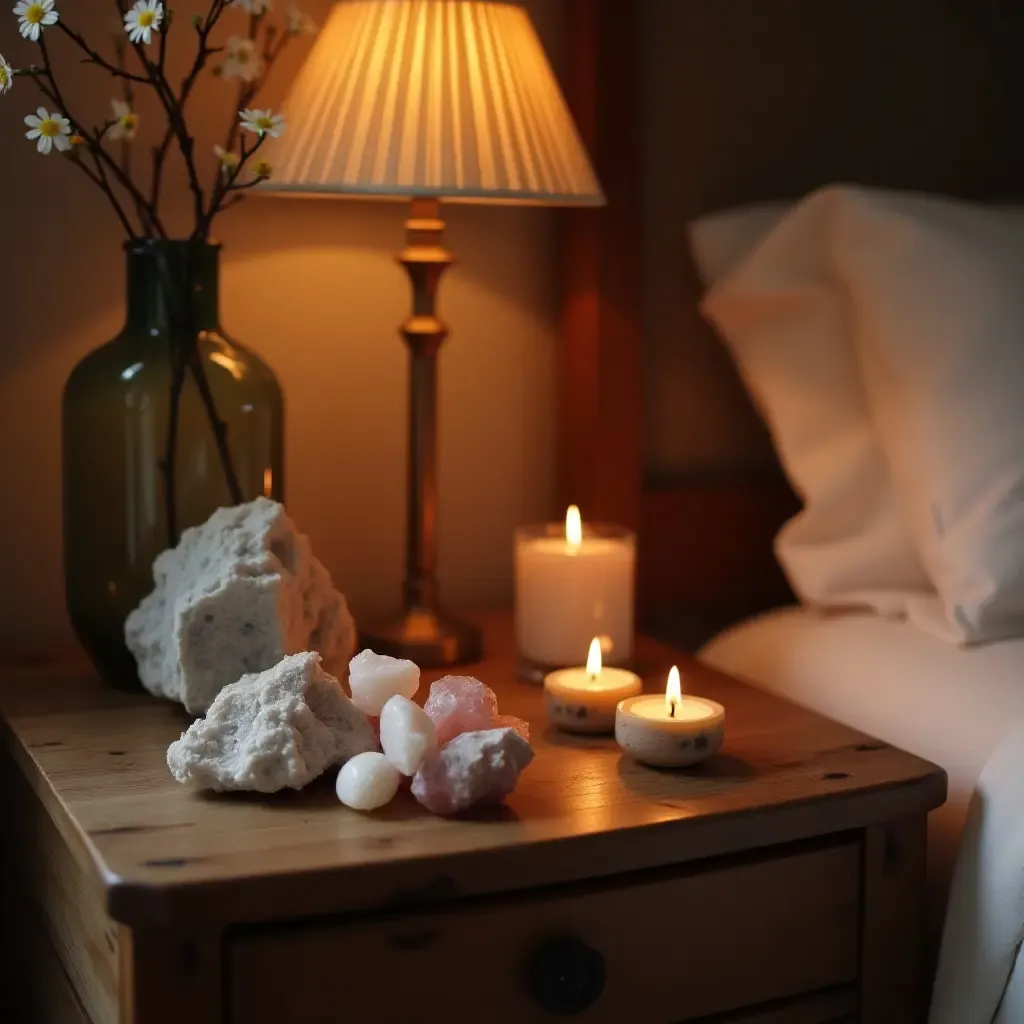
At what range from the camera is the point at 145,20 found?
971mm

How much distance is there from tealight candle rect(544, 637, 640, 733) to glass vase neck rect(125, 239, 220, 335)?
15.5 inches

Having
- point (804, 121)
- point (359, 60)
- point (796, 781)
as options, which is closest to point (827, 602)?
point (796, 781)

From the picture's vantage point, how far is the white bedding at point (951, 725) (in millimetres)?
926

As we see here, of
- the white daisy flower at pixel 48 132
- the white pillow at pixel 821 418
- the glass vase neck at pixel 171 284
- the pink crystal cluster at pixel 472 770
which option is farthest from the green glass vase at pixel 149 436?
the white pillow at pixel 821 418

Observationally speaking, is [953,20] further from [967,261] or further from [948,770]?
[948,770]

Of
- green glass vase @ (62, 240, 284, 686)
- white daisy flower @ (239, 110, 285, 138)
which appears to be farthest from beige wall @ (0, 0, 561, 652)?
white daisy flower @ (239, 110, 285, 138)

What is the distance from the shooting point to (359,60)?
112 centimetres

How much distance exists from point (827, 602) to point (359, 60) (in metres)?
0.64

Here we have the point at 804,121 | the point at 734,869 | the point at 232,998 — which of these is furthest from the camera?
the point at 804,121

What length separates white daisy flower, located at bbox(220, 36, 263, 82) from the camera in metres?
1.15

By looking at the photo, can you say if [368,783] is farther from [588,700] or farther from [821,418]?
[821,418]

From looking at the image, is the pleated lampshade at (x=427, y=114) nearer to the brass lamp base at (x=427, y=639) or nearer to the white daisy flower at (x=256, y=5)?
the white daisy flower at (x=256, y=5)

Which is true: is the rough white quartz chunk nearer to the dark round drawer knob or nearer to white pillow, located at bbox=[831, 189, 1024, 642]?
the dark round drawer knob

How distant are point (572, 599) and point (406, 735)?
329mm
